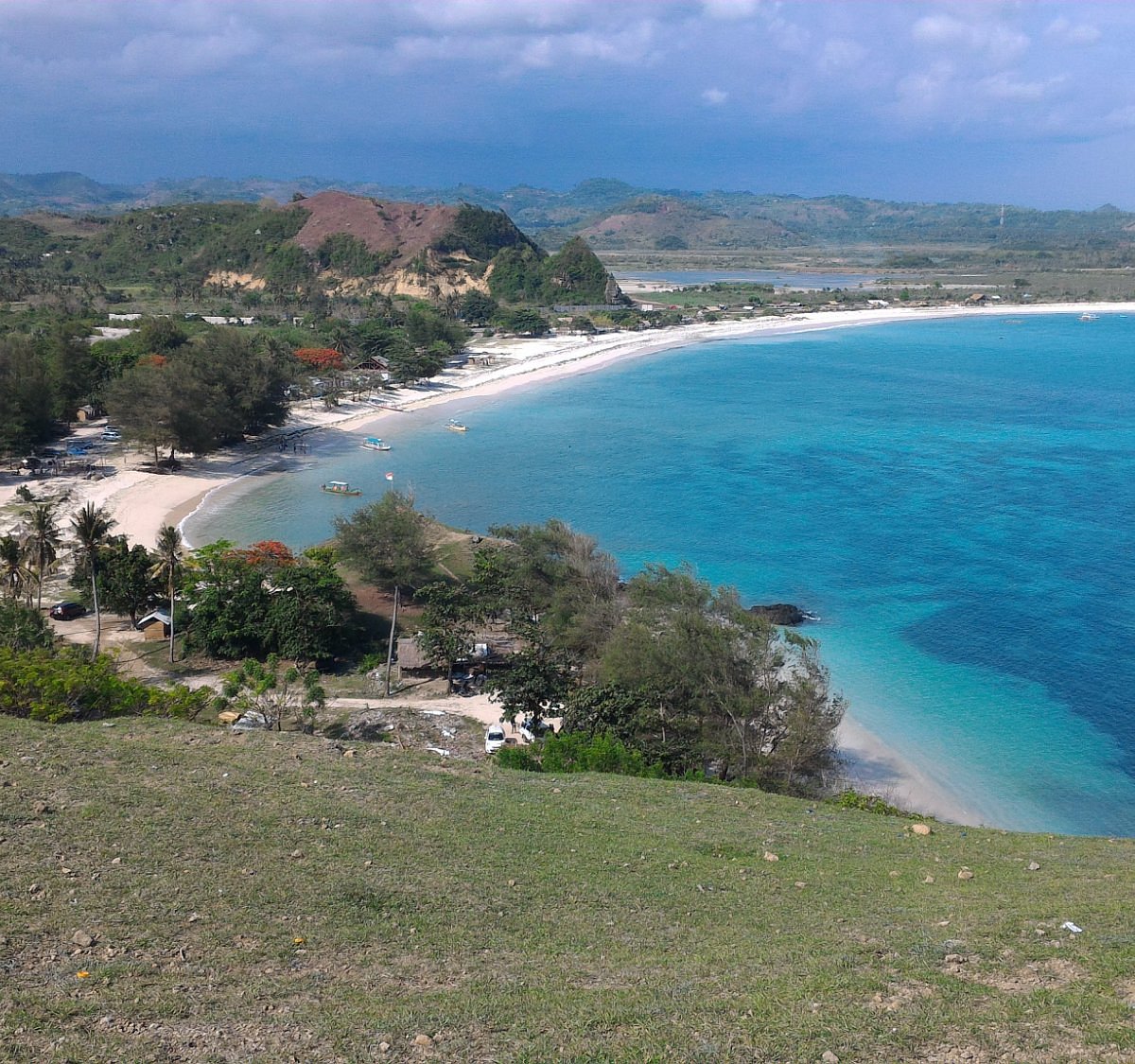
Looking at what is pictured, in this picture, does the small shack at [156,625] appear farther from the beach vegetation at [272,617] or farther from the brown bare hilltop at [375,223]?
the brown bare hilltop at [375,223]

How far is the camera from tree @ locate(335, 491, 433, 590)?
3594cm

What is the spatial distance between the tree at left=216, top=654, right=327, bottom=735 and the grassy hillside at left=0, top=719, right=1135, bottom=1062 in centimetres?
647

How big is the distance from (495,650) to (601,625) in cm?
492

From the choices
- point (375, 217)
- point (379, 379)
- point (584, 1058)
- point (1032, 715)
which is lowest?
point (1032, 715)

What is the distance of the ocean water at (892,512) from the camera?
30.4 metres

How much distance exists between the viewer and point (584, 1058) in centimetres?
883

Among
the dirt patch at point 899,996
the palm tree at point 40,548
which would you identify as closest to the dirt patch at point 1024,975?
the dirt patch at point 899,996

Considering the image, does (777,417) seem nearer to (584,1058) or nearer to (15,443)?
(15,443)

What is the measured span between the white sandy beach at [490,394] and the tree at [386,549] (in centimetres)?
1304

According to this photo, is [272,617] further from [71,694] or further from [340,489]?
[340,489]

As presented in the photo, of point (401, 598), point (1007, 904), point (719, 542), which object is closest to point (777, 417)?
point (719, 542)

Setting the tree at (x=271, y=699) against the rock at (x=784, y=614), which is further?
the rock at (x=784, y=614)

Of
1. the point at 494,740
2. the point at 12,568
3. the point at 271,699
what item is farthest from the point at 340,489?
the point at 494,740

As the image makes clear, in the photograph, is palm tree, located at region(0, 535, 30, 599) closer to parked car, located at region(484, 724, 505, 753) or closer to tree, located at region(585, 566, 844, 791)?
parked car, located at region(484, 724, 505, 753)
